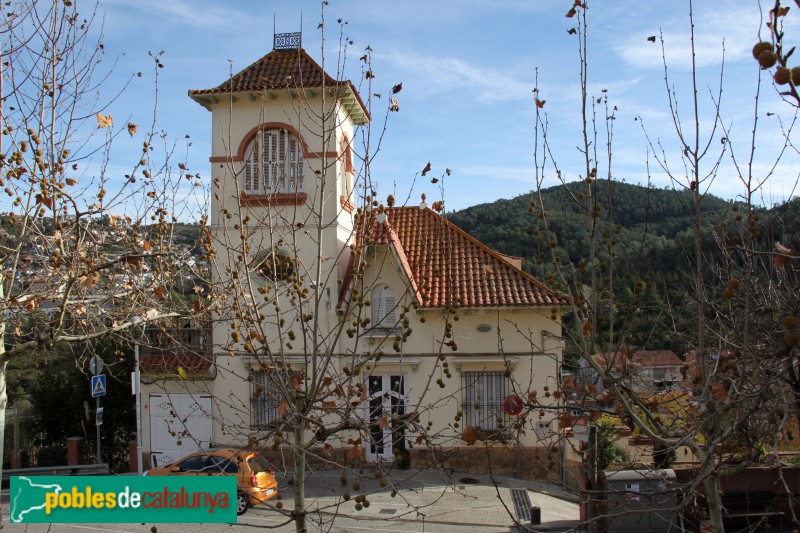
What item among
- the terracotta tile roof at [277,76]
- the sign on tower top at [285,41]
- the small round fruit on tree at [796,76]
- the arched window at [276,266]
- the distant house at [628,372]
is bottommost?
the distant house at [628,372]

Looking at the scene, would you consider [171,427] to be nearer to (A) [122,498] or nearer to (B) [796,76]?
Result: (A) [122,498]

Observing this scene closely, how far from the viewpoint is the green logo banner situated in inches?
303

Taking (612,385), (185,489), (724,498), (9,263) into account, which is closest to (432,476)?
(724,498)

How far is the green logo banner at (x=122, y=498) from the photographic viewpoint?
7.68m

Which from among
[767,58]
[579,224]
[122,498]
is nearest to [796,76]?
[767,58]

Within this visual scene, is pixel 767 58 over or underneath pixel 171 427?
over

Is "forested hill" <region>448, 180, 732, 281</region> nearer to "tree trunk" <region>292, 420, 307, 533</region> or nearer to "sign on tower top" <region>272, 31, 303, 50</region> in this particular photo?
"sign on tower top" <region>272, 31, 303, 50</region>

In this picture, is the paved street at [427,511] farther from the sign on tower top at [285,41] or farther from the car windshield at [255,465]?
the sign on tower top at [285,41]

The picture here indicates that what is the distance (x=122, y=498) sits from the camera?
799 centimetres

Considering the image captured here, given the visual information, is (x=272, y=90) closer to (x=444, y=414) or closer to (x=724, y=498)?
(x=444, y=414)

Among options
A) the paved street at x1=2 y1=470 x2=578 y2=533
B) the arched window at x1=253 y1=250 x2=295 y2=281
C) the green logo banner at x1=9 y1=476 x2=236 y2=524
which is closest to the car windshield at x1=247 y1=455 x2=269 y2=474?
the paved street at x1=2 y1=470 x2=578 y2=533

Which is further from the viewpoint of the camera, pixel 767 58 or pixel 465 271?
pixel 465 271

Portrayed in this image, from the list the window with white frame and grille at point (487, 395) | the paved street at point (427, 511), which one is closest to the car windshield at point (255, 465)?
the paved street at point (427, 511)

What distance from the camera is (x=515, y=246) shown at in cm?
3391
